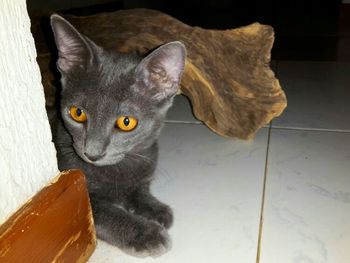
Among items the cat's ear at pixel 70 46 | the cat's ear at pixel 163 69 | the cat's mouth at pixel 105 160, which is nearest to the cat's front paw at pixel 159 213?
the cat's mouth at pixel 105 160

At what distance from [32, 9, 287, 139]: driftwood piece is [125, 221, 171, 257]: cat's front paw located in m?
0.48

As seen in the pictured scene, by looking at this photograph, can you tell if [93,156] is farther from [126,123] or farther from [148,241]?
[148,241]

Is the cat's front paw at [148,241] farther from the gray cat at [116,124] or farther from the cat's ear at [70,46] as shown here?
the cat's ear at [70,46]

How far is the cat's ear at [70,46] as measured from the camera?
2.98ft

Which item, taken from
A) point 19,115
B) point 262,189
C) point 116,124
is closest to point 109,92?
point 116,124

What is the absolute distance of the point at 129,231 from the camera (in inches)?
→ 36.6

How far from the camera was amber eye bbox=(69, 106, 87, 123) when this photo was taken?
37.1 inches

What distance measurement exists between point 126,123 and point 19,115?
0.94ft

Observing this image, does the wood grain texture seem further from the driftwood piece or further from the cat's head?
the driftwood piece

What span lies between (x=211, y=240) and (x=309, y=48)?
1.96 meters

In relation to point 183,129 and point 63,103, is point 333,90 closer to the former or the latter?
point 183,129

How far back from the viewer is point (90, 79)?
0.96m

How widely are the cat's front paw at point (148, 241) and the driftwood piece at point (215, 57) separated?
0.48 m

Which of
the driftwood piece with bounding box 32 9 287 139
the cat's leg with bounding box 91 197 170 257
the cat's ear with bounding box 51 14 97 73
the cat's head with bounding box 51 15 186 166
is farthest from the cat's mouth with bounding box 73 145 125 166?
the driftwood piece with bounding box 32 9 287 139
